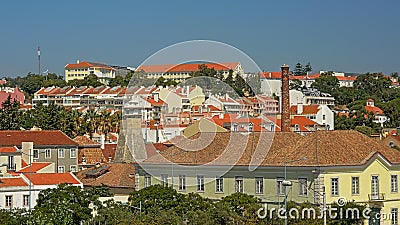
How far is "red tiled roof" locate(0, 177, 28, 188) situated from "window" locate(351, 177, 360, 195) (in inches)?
710

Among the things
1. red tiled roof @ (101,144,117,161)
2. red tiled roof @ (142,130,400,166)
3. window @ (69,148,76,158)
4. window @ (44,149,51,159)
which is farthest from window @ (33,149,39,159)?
red tiled roof @ (142,130,400,166)

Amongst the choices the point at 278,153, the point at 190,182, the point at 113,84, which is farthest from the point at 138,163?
the point at 113,84

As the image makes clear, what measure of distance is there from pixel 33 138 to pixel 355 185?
33.2 m

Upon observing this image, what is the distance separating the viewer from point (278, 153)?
47.0m

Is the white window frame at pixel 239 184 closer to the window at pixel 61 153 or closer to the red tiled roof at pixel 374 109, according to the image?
the window at pixel 61 153

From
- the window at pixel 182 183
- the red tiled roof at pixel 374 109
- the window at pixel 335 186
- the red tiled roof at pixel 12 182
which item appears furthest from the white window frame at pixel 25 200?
the red tiled roof at pixel 374 109

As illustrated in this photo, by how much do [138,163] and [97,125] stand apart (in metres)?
46.6

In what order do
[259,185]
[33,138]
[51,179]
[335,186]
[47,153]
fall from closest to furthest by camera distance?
[335,186]
[259,185]
[51,179]
[33,138]
[47,153]

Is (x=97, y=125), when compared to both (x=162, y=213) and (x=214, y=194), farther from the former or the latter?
(x=162, y=213)

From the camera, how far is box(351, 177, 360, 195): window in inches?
1766

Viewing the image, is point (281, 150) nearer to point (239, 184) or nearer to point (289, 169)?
point (289, 169)

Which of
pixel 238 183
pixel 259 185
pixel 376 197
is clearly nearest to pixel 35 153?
pixel 238 183

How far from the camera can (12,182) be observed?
4709 centimetres

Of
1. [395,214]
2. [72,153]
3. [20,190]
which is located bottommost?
[395,214]
